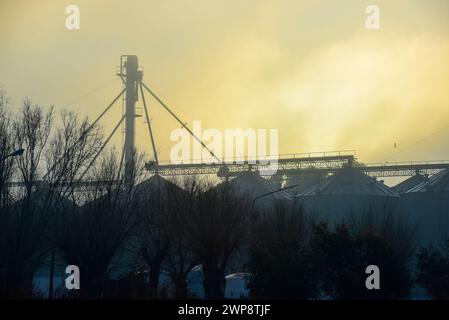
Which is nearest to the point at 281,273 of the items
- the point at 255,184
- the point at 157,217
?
the point at 157,217

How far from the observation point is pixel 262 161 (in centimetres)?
8894

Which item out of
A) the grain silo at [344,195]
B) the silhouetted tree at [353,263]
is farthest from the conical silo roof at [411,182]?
the silhouetted tree at [353,263]

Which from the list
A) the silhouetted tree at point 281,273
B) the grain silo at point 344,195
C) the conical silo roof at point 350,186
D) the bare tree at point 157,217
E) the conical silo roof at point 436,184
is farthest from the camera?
the conical silo roof at point 436,184

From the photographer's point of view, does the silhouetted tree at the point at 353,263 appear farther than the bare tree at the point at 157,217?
No

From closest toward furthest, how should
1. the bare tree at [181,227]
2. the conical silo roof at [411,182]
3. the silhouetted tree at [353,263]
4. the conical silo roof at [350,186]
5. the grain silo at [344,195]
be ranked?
the silhouetted tree at [353,263] → the bare tree at [181,227] → the grain silo at [344,195] → the conical silo roof at [350,186] → the conical silo roof at [411,182]

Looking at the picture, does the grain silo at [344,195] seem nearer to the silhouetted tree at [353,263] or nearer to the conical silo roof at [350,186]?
the conical silo roof at [350,186]

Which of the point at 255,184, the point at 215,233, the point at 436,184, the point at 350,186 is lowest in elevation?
the point at 215,233

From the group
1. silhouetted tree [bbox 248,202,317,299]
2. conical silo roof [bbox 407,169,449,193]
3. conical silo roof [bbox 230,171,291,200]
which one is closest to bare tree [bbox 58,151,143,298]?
silhouetted tree [bbox 248,202,317,299]

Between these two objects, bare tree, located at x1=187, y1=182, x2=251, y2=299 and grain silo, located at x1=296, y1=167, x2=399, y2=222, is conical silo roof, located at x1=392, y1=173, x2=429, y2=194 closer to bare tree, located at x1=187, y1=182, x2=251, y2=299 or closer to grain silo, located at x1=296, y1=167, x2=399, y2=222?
grain silo, located at x1=296, y1=167, x2=399, y2=222

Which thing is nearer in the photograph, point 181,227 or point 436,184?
point 181,227

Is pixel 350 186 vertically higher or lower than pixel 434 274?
higher

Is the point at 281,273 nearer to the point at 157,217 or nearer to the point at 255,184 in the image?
the point at 157,217

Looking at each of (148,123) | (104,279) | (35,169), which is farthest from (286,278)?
(148,123)

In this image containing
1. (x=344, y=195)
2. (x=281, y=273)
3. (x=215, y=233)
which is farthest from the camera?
(x=344, y=195)
